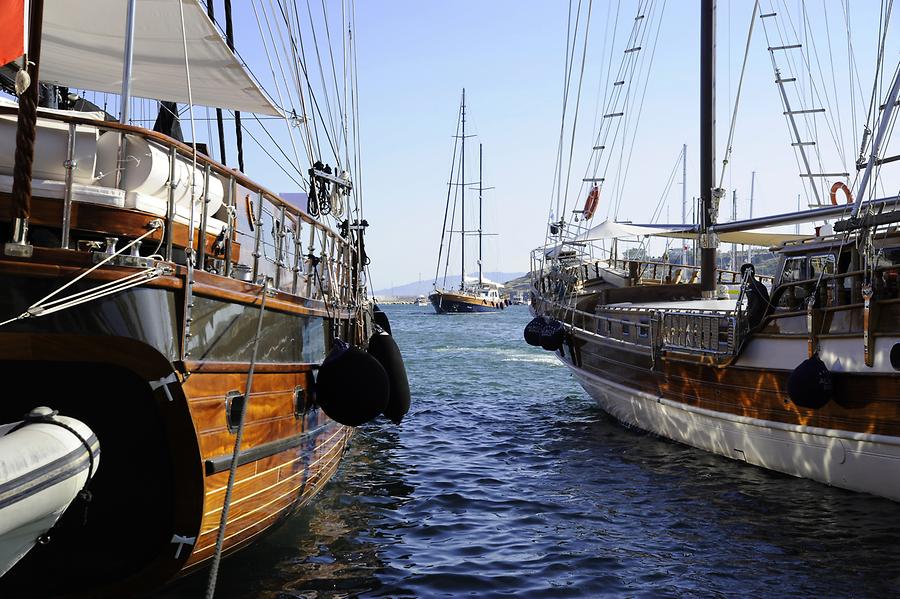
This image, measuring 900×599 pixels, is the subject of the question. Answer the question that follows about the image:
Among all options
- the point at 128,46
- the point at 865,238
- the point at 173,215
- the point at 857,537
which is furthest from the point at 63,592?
the point at 865,238

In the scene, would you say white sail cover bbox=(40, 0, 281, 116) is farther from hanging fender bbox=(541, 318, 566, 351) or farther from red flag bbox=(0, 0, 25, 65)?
hanging fender bbox=(541, 318, 566, 351)

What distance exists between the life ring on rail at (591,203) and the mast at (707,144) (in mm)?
6699

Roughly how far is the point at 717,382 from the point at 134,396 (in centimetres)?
788

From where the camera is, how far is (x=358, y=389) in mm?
6707

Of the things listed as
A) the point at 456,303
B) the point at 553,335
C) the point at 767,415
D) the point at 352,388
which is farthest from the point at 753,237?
the point at 456,303

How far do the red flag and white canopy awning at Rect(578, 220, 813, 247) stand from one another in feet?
49.4

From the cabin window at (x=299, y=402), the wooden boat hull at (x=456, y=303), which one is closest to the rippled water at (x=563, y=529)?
the cabin window at (x=299, y=402)

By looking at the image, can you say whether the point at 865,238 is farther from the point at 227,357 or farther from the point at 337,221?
the point at 227,357

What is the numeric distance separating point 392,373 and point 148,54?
13.2 feet

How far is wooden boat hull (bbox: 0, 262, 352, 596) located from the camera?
14.9 ft

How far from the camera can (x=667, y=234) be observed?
60.9 ft

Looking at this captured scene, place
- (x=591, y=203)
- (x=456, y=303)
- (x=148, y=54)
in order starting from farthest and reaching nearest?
(x=456, y=303), (x=591, y=203), (x=148, y=54)

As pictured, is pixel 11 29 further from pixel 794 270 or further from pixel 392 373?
pixel 794 270

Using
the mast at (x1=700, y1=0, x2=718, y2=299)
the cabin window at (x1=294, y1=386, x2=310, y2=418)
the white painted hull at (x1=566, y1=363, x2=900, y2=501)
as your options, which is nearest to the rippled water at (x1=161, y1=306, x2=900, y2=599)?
the white painted hull at (x1=566, y1=363, x2=900, y2=501)
